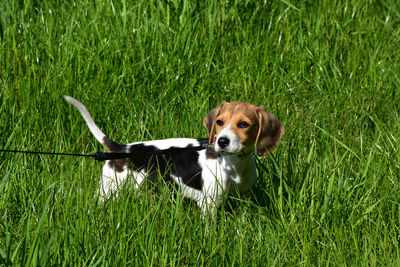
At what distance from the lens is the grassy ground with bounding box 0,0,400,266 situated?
316 cm

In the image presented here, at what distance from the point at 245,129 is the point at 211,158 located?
46 cm

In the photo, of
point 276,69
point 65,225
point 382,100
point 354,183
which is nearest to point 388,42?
point 382,100

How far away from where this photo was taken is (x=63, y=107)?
15.2 ft

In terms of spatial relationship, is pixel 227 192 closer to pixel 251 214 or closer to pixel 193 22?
pixel 251 214

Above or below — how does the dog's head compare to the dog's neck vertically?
above

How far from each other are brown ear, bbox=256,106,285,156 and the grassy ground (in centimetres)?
12

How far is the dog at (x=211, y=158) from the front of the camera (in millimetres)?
3586

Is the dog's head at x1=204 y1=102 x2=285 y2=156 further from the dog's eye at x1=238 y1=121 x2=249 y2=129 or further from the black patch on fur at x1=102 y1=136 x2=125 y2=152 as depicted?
the black patch on fur at x1=102 y1=136 x2=125 y2=152

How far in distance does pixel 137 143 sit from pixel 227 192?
2.61 ft

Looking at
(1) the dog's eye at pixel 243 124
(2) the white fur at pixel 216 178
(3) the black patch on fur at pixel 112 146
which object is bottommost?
(2) the white fur at pixel 216 178

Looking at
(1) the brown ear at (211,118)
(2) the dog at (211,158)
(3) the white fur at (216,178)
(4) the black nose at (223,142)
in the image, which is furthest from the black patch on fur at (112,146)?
(4) the black nose at (223,142)

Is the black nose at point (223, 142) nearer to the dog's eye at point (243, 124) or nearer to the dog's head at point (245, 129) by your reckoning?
the dog's head at point (245, 129)

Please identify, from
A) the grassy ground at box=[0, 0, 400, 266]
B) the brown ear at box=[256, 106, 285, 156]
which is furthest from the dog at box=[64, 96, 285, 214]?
the grassy ground at box=[0, 0, 400, 266]

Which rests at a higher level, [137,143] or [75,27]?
[75,27]
